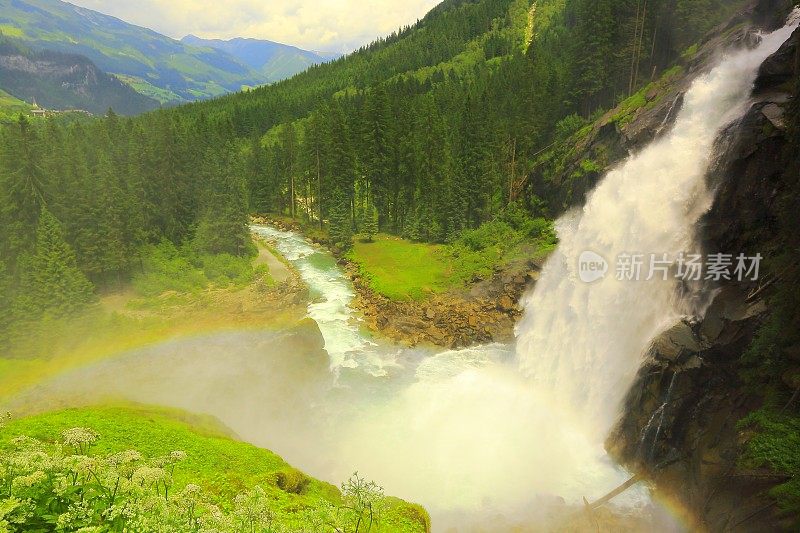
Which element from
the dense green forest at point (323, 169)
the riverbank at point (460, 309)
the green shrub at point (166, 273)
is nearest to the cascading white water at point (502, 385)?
Result: the riverbank at point (460, 309)

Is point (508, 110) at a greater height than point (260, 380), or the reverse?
point (508, 110)

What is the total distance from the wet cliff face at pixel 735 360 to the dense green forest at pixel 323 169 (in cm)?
1934

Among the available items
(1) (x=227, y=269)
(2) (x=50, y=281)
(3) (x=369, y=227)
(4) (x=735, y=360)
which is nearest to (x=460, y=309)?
(4) (x=735, y=360)

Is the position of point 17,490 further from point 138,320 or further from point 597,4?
point 597,4

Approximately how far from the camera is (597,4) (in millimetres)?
43719

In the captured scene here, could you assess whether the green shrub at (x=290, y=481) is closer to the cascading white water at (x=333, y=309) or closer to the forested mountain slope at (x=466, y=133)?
the cascading white water at (x=333, y=309)

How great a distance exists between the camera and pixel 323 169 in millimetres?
56250

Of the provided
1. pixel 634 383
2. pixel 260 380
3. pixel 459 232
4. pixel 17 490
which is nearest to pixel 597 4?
pixel 459 232

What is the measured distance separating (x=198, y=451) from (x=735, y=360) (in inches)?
799

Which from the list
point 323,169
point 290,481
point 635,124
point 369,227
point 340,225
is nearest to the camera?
point 290,481

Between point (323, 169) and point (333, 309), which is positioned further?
point (323, 169)

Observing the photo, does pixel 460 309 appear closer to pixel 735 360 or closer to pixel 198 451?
pixel 735 360

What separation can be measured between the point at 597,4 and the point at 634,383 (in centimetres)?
3912

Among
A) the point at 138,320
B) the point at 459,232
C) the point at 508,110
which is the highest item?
the point at 508,110
